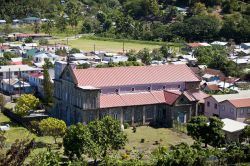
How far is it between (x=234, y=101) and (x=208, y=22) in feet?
133

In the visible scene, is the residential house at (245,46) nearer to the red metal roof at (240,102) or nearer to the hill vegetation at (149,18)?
the hill vegetation at (149,18)

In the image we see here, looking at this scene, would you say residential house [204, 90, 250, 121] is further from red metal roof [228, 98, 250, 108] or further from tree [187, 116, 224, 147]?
tree [187, 116, 224, 147]

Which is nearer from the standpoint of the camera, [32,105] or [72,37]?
[32,105]

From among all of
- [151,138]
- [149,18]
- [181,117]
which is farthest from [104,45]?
[151,138]

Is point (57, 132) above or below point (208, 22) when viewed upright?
below

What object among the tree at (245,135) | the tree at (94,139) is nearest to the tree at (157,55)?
the tree at (245,135)

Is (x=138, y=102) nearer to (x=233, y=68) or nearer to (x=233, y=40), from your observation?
(x=233, y=68)

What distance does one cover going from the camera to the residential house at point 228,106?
106 feet

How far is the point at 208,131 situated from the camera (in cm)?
2734

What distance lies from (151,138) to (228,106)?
5.32m

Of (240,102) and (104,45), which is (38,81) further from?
(104,45)

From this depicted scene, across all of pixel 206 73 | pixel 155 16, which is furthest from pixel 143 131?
pixel 155 16

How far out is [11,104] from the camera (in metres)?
38.1

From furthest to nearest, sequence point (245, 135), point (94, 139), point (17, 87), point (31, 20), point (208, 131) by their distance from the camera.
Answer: point (31, 20), point (17, 87), point (208, 131), point (245, 135), point (94, 139)
